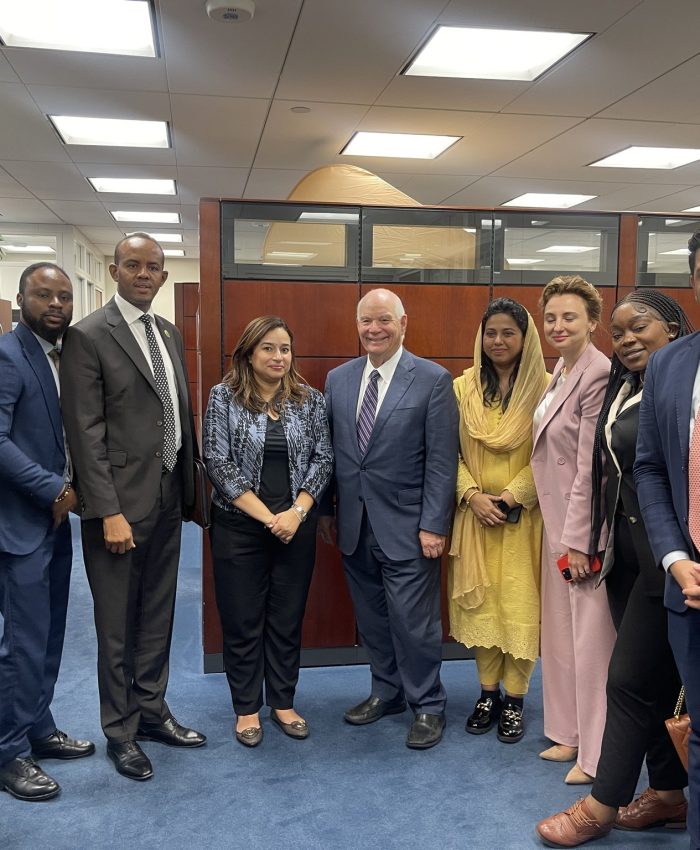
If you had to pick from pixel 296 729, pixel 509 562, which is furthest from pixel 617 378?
pixel 296 729

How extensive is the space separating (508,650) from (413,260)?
69.5 inches

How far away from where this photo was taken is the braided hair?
7.25ft

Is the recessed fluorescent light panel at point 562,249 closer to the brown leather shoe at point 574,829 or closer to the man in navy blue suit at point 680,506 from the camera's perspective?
the man in navy blue suit at point 680,506

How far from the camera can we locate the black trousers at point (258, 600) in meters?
2.78

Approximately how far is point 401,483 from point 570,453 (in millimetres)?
641

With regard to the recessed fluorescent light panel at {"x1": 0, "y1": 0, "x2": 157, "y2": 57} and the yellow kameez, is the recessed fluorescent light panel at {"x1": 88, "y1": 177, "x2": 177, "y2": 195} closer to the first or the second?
the recessed fluorescent light panel at {"x1": 0, "y1": 0, "x2": 157, "y2": 57}

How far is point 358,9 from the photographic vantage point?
4.22 meters

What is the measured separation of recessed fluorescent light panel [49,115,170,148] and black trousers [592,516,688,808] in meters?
5.60

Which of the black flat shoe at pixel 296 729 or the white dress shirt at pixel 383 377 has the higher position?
the white dress shirt at pixel 383 377

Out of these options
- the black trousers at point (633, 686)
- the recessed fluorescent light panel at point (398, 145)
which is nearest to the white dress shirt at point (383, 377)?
the black trousers at point (633, 686)

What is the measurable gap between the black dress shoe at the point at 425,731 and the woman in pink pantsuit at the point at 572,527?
0.40 m

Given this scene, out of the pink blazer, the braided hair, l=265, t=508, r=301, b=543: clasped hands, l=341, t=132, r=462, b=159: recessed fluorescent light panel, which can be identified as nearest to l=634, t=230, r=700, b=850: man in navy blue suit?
the braided hair

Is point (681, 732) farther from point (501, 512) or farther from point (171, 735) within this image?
point (171, 735)

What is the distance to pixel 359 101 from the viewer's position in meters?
5.68
